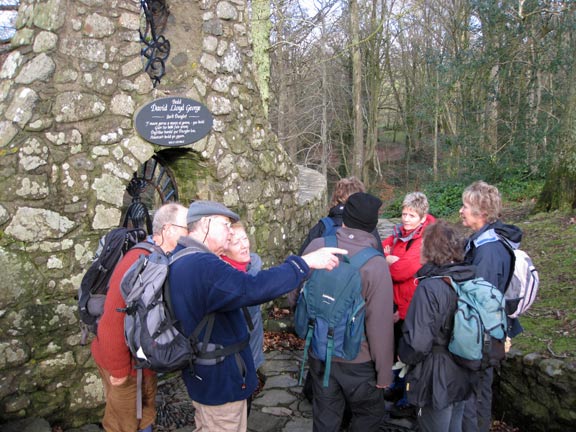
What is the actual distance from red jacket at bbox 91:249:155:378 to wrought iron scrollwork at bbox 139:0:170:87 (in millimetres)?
2497

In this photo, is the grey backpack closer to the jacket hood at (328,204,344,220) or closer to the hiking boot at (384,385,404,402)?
the jacket hood at (328,204,344,220)

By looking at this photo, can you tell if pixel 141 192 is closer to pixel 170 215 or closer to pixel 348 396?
pixel 170 215

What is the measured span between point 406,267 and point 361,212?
0.92m

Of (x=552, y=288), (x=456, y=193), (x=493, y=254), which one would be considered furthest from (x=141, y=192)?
(x=456, y=193)

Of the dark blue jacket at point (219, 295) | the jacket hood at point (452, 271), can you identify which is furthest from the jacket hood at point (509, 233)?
the dark blue jacket at point (219, 295)

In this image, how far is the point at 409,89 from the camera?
23094 mm

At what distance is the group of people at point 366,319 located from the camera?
2332mm

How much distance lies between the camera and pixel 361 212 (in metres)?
2.97

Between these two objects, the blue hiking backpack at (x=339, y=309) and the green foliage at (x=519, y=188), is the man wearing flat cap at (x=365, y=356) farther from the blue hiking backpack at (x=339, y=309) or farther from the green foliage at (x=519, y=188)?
the green foliage at (x=519, y=188)

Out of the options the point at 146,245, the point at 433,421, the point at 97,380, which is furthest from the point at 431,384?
the point at 97,380

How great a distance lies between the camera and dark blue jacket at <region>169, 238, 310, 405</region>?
7.33 ft

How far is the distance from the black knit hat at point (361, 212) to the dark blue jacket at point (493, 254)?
71cm

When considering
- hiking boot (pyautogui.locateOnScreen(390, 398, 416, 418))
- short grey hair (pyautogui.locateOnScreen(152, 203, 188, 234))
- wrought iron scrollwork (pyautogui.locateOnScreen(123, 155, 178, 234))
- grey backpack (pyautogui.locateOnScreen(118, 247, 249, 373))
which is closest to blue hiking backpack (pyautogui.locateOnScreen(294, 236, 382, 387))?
grey backpack (pyautogui.locateOnScreen(118, 247, 249, 373))

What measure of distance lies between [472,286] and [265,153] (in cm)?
328
